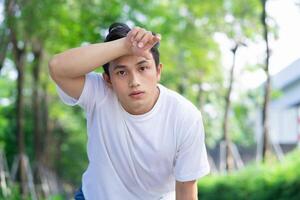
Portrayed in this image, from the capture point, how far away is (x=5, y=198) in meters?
11.6

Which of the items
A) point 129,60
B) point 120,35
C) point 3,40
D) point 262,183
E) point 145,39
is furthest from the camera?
point 3,40

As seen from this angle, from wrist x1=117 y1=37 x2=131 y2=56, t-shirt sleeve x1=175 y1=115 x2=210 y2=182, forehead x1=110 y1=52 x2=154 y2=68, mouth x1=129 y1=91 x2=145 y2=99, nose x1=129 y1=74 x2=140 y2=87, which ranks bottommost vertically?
t-shirt sleeve x1=175 y1=115 x2=210 y2=182

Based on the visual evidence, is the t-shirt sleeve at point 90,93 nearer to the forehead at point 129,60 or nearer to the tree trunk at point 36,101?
the forehead at point 129,60

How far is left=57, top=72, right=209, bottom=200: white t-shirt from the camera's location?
3537mm

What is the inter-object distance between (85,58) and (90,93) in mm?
302

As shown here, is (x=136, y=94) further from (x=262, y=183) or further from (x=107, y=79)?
(x=262, y=183)

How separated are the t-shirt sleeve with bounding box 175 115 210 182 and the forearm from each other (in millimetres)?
567

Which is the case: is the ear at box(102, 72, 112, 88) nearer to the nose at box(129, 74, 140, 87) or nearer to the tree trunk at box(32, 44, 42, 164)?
the nose at box(129, 74, 140, 87)

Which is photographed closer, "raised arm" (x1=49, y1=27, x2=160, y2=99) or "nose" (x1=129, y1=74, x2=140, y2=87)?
"raised arm" (x1=49, y1=27, x2=160, y2=99)

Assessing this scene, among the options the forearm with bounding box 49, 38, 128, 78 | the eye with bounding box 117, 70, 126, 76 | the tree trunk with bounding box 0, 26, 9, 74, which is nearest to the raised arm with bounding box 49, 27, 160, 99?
the forearm with bounding box 49, 38, 128, 78

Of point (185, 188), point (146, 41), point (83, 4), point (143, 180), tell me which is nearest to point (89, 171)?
point (143, 180)

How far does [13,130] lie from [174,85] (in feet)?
33.9

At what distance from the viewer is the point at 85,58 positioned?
3346mm

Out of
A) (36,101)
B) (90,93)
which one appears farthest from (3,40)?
(90,93)
